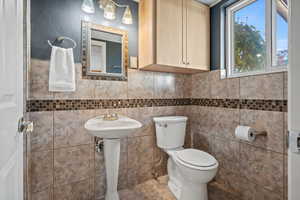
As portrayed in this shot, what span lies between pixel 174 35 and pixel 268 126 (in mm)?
1312

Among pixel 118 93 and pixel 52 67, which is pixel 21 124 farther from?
pixel 118 93

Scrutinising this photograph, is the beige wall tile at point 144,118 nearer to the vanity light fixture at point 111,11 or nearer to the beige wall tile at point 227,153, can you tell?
the beige wall tile at point 227,153

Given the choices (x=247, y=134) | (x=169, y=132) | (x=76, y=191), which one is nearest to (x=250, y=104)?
(x=247, y=134)

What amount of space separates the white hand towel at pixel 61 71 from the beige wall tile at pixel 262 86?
1738mm

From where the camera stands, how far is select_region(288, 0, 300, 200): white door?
23.0 inches

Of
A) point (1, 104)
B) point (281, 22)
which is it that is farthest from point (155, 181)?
point (281, 22)

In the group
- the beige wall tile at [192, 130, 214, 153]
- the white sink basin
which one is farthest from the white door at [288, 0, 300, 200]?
the beige wall tile at [192, 130, 214, 153]

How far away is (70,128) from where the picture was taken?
5.04ft

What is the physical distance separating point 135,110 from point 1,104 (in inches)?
53.6

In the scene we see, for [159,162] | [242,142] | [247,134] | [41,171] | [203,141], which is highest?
[247,134]

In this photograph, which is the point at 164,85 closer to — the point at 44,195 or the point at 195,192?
the point at 195,192

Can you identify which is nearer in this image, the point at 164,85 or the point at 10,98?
the point at 10,98

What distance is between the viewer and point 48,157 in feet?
4.75

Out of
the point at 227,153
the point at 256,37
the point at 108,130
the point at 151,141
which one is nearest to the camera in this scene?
the point at 108,130
